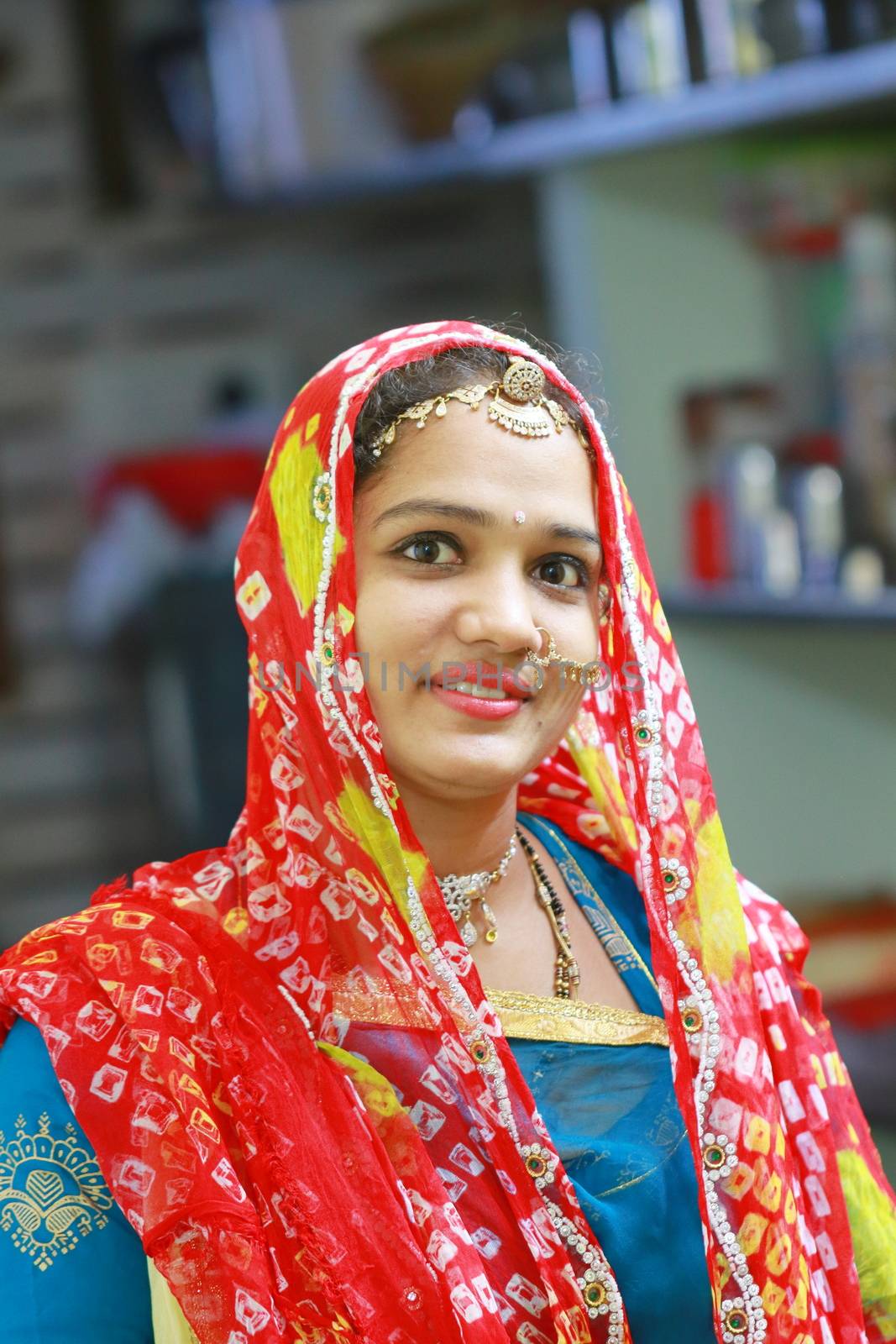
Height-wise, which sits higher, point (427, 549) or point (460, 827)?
point (427, 549)

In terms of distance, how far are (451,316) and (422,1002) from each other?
3.18m

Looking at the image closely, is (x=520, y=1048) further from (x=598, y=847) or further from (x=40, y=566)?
(x=40, y=566)

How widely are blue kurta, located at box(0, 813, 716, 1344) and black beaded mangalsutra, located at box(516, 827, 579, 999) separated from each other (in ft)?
0.09

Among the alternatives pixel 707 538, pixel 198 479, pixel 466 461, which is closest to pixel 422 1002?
pixel 466 461

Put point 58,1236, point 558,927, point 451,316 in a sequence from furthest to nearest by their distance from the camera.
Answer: point 451,316 < point 558,927 < point 58,1236

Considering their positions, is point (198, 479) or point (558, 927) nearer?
point (558, 927)

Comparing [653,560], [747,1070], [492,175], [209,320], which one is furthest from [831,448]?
[209,320]

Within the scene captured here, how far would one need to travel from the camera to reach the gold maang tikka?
1.06 metres

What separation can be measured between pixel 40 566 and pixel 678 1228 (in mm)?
3131

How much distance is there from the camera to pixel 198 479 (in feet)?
11.8

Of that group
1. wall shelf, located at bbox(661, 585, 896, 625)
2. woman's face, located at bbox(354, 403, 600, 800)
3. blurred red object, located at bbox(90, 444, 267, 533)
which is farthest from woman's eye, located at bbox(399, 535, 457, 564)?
blurred red object, located at bbox(90, 444, 267, 533)

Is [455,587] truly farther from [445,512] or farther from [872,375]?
[872,375]

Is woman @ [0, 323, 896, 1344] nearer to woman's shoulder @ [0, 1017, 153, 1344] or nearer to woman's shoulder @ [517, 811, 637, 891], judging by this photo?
woman's shoulder @ [0, 1017, 153, 1344]

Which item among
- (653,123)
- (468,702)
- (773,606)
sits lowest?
(773,606)
